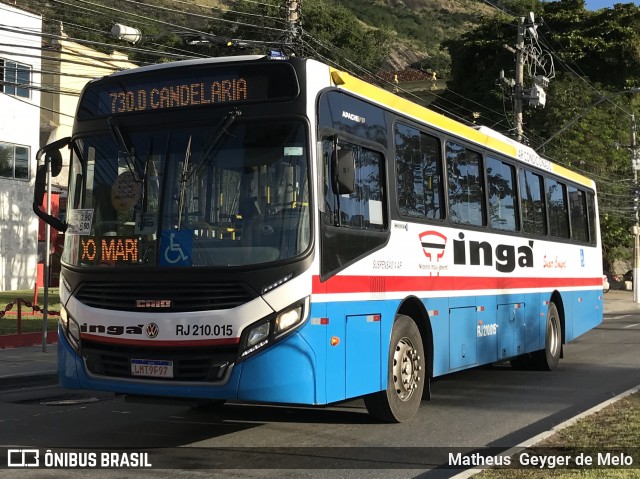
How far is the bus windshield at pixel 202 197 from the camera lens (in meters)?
7.82

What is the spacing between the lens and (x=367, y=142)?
909cm

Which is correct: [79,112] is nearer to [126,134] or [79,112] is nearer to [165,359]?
[126,134]

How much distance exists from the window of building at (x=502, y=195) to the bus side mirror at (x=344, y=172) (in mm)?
4719

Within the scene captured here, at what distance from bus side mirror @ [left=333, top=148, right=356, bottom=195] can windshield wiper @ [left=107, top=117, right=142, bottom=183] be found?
1.80 metres

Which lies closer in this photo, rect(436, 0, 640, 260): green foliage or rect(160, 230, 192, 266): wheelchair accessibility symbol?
rect(160, 230, 192, 266): wheelchair accessibility symbol

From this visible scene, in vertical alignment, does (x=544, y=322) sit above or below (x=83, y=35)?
below

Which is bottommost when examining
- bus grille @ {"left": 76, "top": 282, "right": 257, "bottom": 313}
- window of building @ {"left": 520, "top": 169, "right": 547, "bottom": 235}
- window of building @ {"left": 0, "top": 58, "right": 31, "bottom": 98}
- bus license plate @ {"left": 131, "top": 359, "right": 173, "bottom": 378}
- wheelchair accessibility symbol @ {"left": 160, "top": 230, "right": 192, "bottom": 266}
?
bus license plate @ {"left": 131, "top": 359, "right": 173, "bottom": 378}

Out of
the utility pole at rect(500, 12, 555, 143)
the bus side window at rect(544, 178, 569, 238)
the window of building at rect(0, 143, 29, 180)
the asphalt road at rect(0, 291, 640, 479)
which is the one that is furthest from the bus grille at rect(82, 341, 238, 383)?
the window of building at rect(0, 143, 29, 180)

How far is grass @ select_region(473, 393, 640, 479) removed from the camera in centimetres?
682

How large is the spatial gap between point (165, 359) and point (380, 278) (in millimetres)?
2408

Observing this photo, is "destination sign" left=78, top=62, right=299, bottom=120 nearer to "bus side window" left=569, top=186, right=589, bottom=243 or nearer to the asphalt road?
the asphalt road

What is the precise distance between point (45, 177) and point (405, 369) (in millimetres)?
4170

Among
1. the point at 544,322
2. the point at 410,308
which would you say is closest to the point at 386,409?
the point at 410,308

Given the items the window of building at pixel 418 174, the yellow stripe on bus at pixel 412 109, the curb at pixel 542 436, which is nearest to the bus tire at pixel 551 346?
the yellow stripe on bus at pixel 412 109
